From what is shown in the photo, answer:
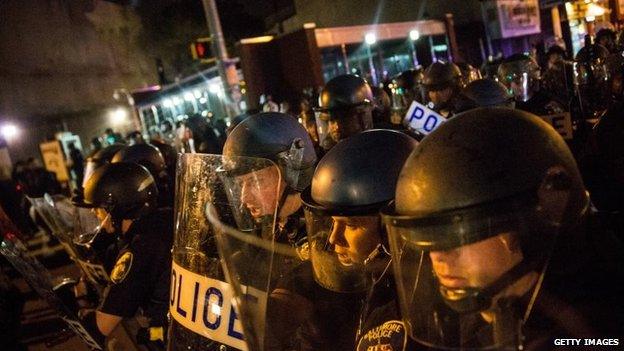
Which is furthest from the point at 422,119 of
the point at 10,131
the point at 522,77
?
the point at 10,131

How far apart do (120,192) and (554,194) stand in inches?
142

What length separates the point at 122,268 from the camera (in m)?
3.41

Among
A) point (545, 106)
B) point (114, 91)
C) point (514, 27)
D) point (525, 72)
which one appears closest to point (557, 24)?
point (514, 27)

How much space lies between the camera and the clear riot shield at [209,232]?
191 cm

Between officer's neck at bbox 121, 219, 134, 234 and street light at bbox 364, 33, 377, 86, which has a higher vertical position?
street light at bbox 364, 33, 377, 86

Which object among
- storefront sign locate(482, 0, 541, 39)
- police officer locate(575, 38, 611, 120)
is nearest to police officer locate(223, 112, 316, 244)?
police officer locate(575, 38, 611, 120)

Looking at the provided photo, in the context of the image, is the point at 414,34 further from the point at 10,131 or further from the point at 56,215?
the point at 10,131

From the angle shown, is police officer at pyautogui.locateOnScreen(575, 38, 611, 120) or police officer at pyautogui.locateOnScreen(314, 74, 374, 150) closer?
police officer at pyautogui.locateOnScreen(314, 74, 374, 150)

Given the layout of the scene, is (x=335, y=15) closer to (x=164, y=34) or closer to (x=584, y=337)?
(x=164, y=34)

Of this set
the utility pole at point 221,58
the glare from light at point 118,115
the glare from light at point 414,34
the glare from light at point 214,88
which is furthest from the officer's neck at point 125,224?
the glare from light at point 118,115

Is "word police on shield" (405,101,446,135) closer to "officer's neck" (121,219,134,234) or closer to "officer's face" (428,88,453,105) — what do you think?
"officer's face" (428,88,453,105)

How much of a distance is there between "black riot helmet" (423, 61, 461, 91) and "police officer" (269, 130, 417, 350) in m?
4.88

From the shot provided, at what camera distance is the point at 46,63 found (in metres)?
33.4

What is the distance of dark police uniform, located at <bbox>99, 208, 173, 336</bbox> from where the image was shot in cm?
332
